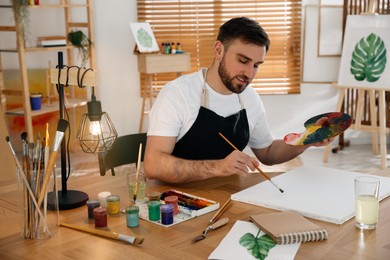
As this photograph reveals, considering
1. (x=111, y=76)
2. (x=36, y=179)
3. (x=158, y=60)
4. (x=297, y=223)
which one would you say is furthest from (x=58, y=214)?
(x=111, y=76)

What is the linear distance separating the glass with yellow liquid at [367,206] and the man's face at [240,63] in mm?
823

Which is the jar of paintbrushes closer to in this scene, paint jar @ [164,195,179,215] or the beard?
paint jar @ [164,195,179,215]

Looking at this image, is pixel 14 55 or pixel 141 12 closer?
pixel 14 55

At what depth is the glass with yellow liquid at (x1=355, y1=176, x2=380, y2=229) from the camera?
1.64m

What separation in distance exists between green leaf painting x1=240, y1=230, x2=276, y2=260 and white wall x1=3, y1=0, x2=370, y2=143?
4.27m

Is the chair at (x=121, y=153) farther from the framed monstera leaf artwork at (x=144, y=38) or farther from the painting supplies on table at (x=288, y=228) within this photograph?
the framed monstera leaf artwork at (x=144, y=38)

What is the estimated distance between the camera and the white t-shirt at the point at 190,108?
7.69ft

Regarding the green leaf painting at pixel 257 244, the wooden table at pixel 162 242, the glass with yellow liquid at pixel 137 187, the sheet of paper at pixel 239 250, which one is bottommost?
the wooden table at pixel 162 242

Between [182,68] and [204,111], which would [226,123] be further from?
[182,68]

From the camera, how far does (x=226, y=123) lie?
8.02 ft

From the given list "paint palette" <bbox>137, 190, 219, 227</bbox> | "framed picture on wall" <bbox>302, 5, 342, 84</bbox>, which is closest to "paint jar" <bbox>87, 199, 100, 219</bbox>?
"paint palette" <bbox>137, 190, 219, 227</bbox>

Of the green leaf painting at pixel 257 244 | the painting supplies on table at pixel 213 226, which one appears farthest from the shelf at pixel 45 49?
the green leaf painting at pixel 257 244

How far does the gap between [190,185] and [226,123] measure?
17.3 inches

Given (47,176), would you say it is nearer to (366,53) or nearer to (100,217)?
(100,217)
